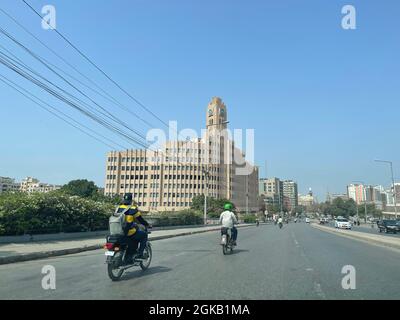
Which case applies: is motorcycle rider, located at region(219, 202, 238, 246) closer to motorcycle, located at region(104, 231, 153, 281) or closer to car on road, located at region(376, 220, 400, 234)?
motorcycle, located at region(104, 231, 153, 281)

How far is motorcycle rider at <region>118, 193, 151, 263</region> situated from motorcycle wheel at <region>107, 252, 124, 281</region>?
0.40 meters

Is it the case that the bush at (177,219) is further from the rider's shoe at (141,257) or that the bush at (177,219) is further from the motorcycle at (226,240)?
the rider's shoe at (141,257)

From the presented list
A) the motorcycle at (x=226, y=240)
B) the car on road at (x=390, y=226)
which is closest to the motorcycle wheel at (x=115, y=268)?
the motorcycle at (x=226, y=240)

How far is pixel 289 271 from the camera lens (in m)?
9.85

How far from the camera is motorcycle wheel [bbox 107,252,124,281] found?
327 inches

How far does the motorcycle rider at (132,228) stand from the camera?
8.95 metres

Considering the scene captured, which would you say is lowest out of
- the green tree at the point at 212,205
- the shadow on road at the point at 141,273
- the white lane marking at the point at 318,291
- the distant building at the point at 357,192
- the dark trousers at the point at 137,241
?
the shadow on road at the point at 141,273

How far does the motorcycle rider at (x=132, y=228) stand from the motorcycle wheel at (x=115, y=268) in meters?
0.40

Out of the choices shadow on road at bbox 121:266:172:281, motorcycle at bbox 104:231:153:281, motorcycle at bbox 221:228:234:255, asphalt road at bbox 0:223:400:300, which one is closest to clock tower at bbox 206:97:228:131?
motorcycle at bbox 221:228:234:255

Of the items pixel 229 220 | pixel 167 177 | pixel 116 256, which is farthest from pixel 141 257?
pixel 167 177

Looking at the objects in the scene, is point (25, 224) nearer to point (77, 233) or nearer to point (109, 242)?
point (77, 233)

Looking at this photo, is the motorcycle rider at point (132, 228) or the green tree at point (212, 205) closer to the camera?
the motorcycle rider at point (132, 228)

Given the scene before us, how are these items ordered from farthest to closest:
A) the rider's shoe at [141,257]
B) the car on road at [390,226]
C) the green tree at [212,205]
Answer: the green tree at [212,205], the car on road at [390,226], the rider's shoe at [141,257]
